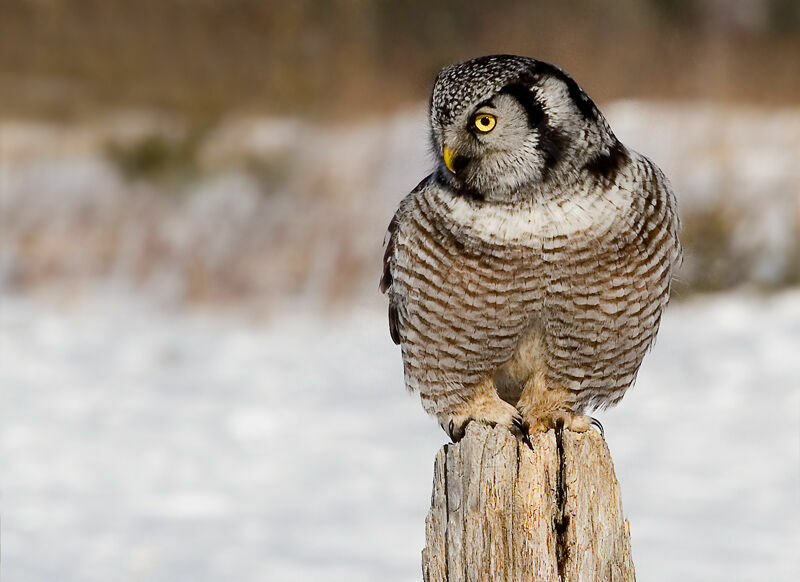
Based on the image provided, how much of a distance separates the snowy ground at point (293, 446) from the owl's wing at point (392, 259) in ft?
6.27

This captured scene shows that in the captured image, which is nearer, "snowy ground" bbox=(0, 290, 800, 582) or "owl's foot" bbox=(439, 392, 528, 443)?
"owl's foot" bbox=(439, 392, 528, 443)

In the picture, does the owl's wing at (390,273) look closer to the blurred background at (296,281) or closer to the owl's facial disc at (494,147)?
the blurred background at (296,281)

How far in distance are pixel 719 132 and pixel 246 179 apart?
4676 millimetres

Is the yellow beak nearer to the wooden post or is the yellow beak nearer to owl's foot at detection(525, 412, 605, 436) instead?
the wooden post

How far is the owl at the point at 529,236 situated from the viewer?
315 centimetres

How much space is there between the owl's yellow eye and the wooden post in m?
0.88

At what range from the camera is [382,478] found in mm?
6613

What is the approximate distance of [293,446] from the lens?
7145 millimetres

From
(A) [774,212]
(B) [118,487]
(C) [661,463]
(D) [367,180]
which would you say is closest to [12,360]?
(B) [118,487]

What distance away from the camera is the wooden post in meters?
2.91

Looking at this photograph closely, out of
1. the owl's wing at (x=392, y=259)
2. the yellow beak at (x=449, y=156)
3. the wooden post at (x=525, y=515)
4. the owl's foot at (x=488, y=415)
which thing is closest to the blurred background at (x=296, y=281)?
the owl's wing at (x=392, y=259)

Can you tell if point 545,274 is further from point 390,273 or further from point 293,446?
point 293,446

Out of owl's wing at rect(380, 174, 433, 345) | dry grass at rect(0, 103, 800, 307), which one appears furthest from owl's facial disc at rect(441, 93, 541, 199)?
dry grass at rect(0, 103, 800, 307)

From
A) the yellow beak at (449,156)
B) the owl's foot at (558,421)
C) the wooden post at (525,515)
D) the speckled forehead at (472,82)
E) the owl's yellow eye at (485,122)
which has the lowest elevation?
the wooden post at (525,515)
